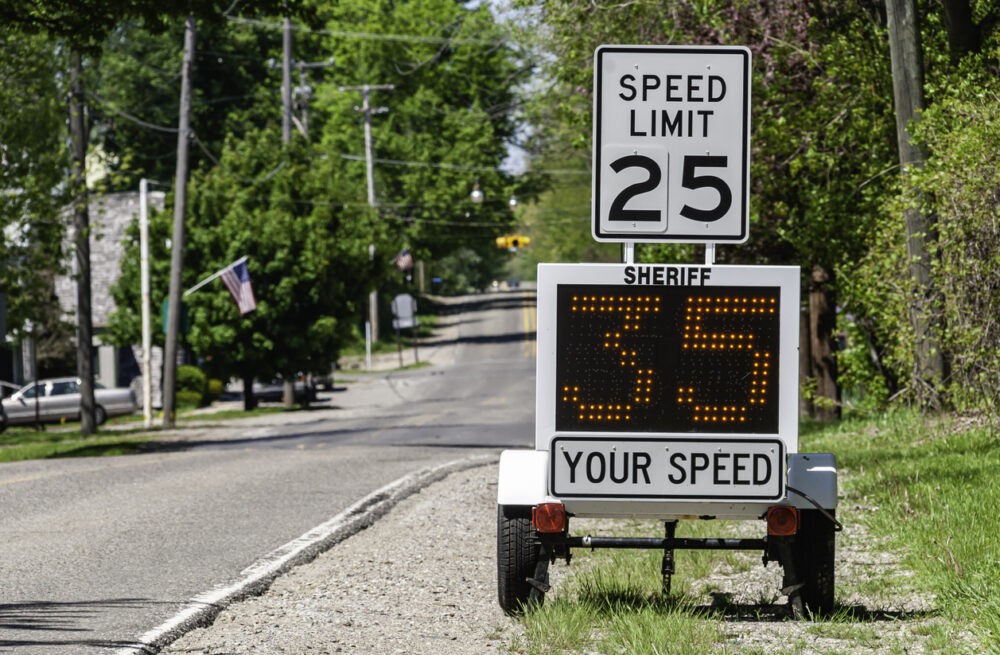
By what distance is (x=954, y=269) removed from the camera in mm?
13375

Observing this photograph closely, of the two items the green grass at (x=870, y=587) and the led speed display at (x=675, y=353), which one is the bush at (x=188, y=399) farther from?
the led speed display at (x=675, y=353)

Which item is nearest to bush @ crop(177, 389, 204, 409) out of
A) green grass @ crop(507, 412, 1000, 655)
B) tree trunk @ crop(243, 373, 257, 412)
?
A: tree trunk @ crop(243, 373, 257, 412)

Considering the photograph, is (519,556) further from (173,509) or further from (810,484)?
(173,509)

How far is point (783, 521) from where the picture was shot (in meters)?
7.10

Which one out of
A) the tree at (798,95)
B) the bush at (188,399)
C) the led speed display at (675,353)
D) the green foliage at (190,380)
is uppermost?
the tree at (798,95)

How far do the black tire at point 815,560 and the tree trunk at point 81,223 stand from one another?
23.2m

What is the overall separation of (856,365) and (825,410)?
12.4 feet

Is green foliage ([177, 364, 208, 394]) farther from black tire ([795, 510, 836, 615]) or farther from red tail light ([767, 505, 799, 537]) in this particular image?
red tail light ([767, 505, 799, 537])

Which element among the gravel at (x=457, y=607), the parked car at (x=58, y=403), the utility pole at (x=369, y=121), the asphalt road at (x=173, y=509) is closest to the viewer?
the gravel at (x=457, y=607)

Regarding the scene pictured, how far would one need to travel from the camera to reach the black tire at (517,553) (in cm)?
748

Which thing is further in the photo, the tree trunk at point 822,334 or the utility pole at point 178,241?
the utility pole at point 178,241

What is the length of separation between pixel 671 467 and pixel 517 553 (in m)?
1.07

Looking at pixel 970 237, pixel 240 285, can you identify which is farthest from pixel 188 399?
pixel 970 237

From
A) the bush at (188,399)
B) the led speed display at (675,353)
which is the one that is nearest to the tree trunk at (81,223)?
the bush at (188,399)
